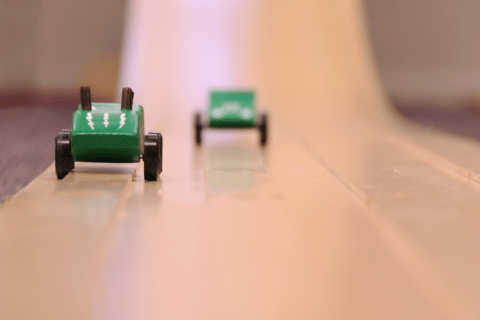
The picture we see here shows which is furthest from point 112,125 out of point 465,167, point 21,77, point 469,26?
point 469,26

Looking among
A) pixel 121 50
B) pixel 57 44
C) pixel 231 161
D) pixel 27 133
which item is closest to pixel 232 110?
pixel 231 161

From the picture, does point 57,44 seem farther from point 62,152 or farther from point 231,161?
point 62,152

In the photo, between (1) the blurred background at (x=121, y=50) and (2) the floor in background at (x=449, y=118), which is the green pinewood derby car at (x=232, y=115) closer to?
(2) the floor in background at (x=449, y=118)

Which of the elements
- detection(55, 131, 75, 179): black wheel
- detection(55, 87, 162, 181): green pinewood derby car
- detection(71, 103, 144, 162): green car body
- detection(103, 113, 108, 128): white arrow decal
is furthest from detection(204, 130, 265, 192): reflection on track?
detection(55, 131, 75, 179): black wheel

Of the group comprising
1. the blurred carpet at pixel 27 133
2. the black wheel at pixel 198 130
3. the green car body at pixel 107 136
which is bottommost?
the blurred carpet at pixel 27 133

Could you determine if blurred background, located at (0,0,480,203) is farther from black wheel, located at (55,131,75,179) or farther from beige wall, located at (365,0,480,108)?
black wheel, located at (55,131,75,179)

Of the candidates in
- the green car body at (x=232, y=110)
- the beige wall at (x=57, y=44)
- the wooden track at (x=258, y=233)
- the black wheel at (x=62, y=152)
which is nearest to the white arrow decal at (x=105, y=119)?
the black wheel at (x=62, y=152)

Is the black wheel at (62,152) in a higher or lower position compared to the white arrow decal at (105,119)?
lower
